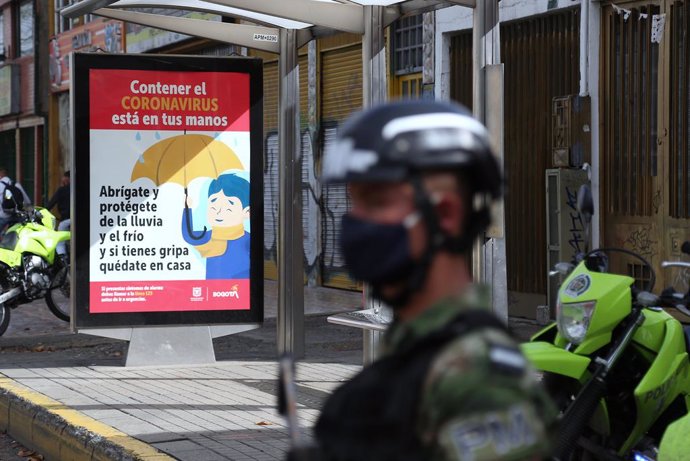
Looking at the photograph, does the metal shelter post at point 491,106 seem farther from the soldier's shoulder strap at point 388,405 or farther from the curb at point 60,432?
the soldier's shoulder strap at point 388,405

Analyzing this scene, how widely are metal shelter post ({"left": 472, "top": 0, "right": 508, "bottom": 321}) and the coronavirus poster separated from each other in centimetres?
318

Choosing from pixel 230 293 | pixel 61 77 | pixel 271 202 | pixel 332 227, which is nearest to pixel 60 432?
pixel 230 293

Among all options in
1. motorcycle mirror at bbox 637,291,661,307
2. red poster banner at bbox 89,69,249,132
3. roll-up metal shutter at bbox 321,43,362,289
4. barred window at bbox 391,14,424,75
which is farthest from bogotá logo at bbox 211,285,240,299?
roll-up metal shutter at bbox 321,43,362,289

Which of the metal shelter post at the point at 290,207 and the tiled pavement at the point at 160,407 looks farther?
the metal shelter post at the point at 290,207

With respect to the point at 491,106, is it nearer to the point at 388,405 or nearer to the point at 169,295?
the point at 169,295

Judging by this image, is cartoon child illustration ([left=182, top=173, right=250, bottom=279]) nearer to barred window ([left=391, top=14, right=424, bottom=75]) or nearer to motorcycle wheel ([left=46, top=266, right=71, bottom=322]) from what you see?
motorcycle wheel ([left=46, top=266, right=71, bottom=322])

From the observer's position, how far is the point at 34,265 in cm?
1323

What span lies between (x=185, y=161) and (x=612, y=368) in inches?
211

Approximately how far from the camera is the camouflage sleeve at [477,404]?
1.68 metres

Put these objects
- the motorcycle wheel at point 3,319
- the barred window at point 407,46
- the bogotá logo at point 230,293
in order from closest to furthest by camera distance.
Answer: the bogotá logo at point 230,293
the motorcycle wheel at point 3,319
the barred window at point 407,46

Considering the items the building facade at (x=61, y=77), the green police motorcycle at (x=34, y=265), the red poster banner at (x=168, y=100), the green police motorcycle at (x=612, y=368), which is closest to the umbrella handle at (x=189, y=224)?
the red poster banner at (x=168, y=100)

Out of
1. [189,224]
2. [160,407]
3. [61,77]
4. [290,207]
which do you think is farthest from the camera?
[61,77]

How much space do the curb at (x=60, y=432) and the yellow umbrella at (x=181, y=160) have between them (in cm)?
184

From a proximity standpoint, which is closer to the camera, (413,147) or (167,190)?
(413,147)
